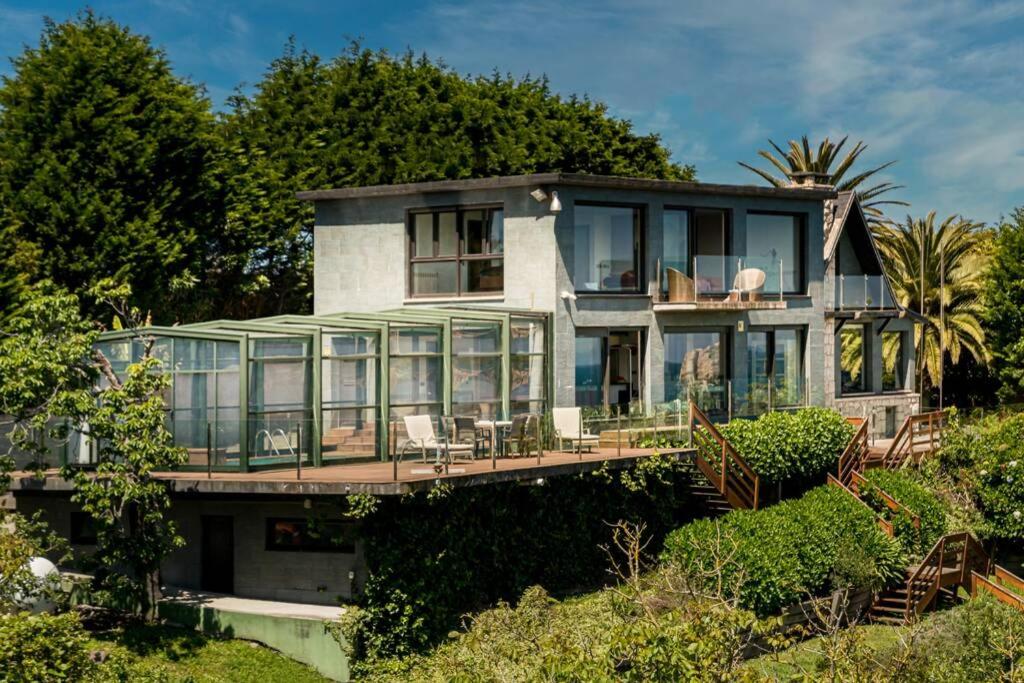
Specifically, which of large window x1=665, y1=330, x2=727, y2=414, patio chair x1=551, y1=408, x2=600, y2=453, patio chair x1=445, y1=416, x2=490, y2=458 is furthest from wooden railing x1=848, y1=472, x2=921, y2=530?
patio chair x1=445, y1=416, x2=490, y2=458

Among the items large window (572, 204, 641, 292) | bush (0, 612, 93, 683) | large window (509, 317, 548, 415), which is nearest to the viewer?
bush (0, 612, 93, 683)

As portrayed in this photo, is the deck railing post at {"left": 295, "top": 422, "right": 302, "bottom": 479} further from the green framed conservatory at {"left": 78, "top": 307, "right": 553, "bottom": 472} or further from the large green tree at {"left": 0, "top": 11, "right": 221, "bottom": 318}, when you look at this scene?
the large green tree at {"left": 0, "top": 11, "right": 221, "bottom": 318}

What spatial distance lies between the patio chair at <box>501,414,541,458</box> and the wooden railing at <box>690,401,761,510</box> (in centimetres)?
412

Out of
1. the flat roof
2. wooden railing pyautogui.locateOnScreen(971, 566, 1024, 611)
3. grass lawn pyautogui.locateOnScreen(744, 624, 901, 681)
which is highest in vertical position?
the flat roof

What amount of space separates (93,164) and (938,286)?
30625 mm

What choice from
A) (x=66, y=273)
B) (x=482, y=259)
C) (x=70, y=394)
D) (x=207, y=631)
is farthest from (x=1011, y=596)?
(x=66, y=273)

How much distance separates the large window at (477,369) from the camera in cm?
2972

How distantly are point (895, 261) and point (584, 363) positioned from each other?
2265 centimetres

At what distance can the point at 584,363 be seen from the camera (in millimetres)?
32406

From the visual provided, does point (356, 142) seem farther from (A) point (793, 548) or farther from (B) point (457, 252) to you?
(A) point (793, 548)

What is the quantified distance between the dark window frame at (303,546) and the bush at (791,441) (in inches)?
398

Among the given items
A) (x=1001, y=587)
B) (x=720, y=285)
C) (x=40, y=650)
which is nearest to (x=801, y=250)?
(x=720, y=285)

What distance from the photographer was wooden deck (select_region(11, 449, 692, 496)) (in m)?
23.7

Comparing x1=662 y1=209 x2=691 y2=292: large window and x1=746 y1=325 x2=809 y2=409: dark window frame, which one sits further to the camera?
x1=746 y1=325 x2=809 y2=409: dark window frame
